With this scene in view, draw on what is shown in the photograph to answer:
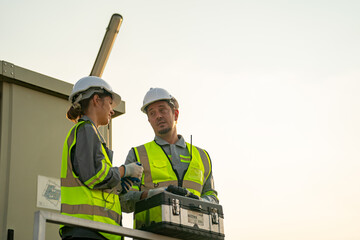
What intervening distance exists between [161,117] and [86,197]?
1.59 m

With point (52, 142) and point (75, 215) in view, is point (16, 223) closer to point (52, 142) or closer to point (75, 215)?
point (52, 142)

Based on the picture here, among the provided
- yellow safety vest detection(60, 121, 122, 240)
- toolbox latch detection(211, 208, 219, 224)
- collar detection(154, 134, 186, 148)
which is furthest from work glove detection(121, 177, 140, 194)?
collar detection(154, 134, 186, 148)

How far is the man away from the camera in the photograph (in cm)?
543

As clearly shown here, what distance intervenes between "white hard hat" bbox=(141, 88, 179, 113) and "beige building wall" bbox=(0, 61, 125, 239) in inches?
47.9

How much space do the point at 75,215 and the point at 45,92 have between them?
2.63 metres

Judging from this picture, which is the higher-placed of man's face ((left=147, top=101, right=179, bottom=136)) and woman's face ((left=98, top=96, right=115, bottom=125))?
man's face ((left=147, top=101, right=179, bottom=136))

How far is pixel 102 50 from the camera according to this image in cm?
692

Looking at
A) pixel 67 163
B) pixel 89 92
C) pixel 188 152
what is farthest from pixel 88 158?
pixel 188 152

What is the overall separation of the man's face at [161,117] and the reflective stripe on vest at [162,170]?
151mm

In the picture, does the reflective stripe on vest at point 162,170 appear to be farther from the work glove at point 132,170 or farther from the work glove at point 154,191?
the work glove at point 132,170

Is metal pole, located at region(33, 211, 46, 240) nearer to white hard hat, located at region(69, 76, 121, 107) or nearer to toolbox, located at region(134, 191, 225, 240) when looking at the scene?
toolbox, located at region(134, 191, 225, 240)

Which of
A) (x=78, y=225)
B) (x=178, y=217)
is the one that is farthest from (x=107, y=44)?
(x=78, y=225)

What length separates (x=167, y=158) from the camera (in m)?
5.58

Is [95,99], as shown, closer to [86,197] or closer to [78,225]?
[86,197]
